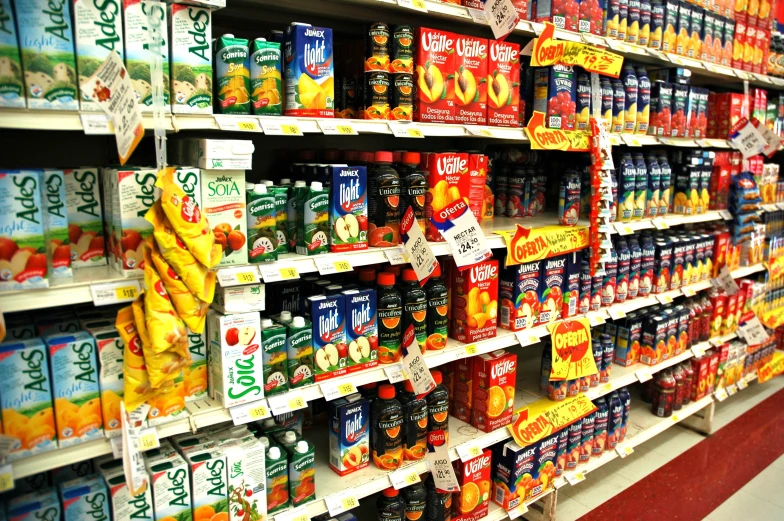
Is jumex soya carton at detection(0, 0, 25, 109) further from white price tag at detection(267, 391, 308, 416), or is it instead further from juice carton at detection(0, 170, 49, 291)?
white price tag at detection(267, 391, 308, 416)

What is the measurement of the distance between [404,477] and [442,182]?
1163 mm

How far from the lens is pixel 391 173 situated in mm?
2068

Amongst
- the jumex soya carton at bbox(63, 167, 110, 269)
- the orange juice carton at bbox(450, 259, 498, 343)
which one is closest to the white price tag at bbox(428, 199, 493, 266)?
the orange juice carton at bbox(450, 259, 498, 343)

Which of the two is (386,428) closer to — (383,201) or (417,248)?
(417,248)

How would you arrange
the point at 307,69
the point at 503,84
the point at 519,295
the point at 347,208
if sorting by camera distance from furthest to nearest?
the point at 519,295, the point at 503,84, the point at 347,208, the point at 307,69

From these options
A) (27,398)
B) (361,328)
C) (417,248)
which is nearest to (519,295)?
(417,248)

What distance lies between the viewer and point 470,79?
2277 mm

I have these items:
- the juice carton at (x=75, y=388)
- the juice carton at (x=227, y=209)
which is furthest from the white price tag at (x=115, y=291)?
the juice carton at (x=227, y=209)

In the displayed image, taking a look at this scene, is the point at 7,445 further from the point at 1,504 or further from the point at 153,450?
the point at 153,450

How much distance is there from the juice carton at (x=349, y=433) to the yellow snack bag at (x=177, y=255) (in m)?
0.79

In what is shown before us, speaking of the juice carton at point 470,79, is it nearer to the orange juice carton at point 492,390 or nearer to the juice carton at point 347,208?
the juice carton at point 347,208

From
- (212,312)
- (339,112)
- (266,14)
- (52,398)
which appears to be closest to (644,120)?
(339,112)

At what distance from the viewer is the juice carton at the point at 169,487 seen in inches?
64.4

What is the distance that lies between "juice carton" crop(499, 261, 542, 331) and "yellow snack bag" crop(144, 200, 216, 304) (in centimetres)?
145
